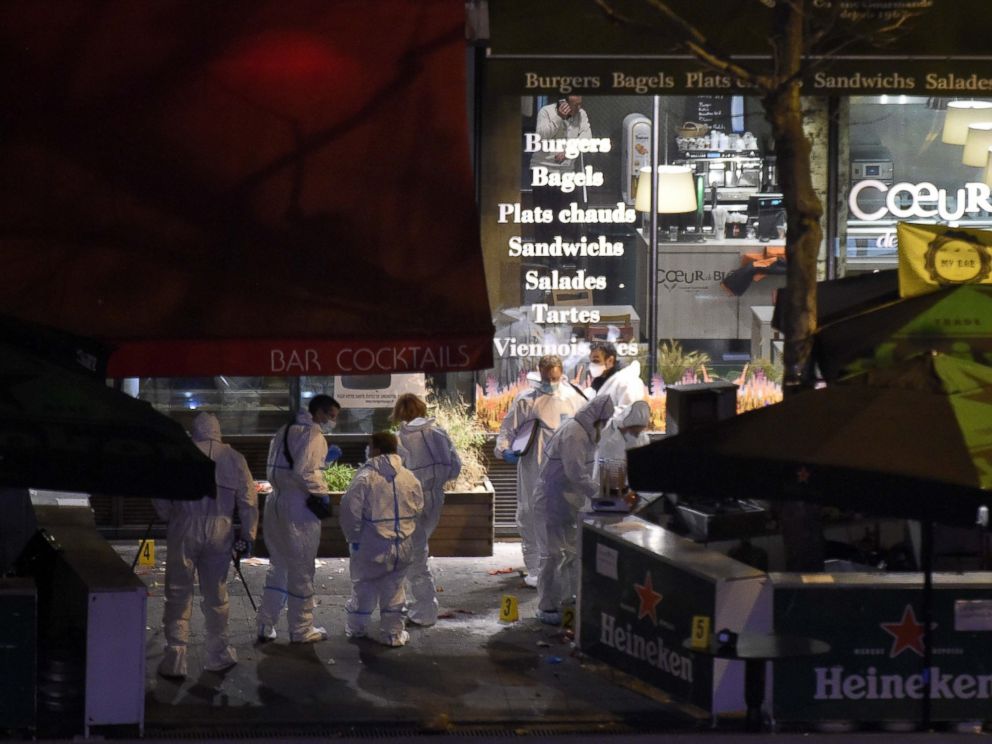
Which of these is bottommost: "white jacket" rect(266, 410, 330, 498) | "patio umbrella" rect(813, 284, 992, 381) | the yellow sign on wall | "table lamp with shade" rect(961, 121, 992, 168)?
"white jacket" rect(266, 410, 330, 498)

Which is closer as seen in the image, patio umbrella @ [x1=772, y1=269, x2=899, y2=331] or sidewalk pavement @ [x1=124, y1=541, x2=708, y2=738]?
sidewalk pavement @ [x1=124, y1=541, x2=708, y2=738]

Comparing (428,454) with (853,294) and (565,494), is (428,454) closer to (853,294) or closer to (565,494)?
(565,494)

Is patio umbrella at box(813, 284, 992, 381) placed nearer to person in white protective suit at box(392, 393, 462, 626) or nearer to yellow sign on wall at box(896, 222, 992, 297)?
yellow sign on wall at box(896, 222, 992, 297)

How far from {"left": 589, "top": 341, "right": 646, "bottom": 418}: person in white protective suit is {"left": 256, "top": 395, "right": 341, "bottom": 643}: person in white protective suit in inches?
124

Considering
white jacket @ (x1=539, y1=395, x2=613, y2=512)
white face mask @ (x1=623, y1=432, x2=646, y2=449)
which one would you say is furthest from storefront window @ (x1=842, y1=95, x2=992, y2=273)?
white jacket @ (x1=539, y1=395, x2=613, y2=512)

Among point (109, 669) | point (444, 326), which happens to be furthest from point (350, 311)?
point (109, 669)

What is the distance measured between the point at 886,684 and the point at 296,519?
13.9 feet

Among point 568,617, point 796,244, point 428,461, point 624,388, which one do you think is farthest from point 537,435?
point 796,244

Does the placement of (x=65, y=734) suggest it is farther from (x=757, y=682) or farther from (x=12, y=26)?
(x=12, y=26)

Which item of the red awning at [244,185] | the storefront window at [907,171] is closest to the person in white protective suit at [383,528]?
the red awning at [244,185]

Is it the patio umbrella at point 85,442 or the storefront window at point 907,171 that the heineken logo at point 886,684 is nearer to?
the patio umbrella at point 85,442

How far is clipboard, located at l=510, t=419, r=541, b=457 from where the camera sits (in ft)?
43.4

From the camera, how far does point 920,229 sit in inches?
464

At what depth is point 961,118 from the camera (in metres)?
14.7
